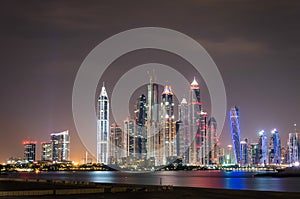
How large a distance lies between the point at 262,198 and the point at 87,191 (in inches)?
599

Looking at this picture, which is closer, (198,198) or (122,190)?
(198,198)

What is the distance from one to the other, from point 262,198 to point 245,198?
1525 mm

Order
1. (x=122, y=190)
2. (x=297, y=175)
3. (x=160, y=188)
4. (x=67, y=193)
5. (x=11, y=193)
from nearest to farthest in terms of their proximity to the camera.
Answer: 1. (x=11, y=193)
2. (x=67, y=193)
3. (x=122, y=190)
4. (x=160, y=188)
5. (x=297, y=175)

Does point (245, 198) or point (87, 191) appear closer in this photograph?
point (245, 198)

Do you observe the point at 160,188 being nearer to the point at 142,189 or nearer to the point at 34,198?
the point at 142,189

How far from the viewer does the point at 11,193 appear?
39219 mm

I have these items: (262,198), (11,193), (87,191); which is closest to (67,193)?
(87,191)

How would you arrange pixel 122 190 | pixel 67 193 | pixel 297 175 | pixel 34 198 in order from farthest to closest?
pixel 297 175, pixel 122 190, pixel 67 193, pixel 34 198

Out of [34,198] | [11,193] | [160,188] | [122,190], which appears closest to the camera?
[34,198]

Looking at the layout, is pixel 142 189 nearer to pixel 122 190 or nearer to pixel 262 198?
pixel 122 190

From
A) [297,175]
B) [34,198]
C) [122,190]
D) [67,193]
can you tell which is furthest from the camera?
[297,175]

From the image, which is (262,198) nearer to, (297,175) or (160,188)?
(160,188)

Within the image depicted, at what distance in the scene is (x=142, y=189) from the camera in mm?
48594

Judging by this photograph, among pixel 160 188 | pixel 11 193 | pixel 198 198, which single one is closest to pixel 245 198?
pixel 198 198
